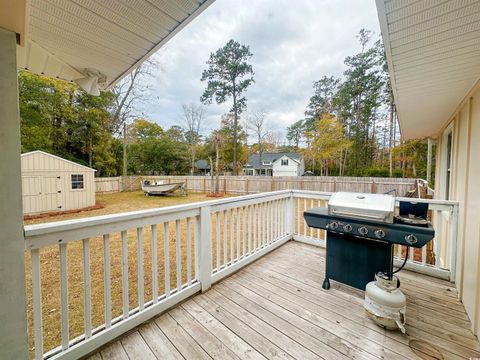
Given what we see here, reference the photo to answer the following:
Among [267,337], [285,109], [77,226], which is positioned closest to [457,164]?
[267,337]

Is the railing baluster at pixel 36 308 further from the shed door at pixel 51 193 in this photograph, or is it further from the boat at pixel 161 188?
the boat at pixel 161 188

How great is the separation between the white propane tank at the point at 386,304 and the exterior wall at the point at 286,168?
2328 cm

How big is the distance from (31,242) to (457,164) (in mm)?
4478

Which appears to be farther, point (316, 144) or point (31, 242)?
point (316, 144)

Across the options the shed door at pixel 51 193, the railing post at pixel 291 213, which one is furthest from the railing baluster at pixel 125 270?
the shed door at pixel 51 193

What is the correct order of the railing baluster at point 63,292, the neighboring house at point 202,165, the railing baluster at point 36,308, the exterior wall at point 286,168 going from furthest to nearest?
the neighboring house at point 202,165, the exterior wall at point 286,168, the railing baluster at point 63,292, the railing baluster at point 36,308

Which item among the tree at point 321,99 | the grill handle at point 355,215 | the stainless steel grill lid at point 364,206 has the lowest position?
the grill handle at point 355,215

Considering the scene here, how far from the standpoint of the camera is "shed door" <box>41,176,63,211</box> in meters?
7.65

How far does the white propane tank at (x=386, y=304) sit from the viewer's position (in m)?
1.73

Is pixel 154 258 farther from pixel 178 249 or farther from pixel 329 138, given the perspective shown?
pixel 329 138

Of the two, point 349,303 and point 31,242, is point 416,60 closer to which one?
point 349,303

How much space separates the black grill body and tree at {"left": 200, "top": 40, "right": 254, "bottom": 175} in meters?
15.3

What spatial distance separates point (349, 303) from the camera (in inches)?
83.6

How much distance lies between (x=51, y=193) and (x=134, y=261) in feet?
22.9
